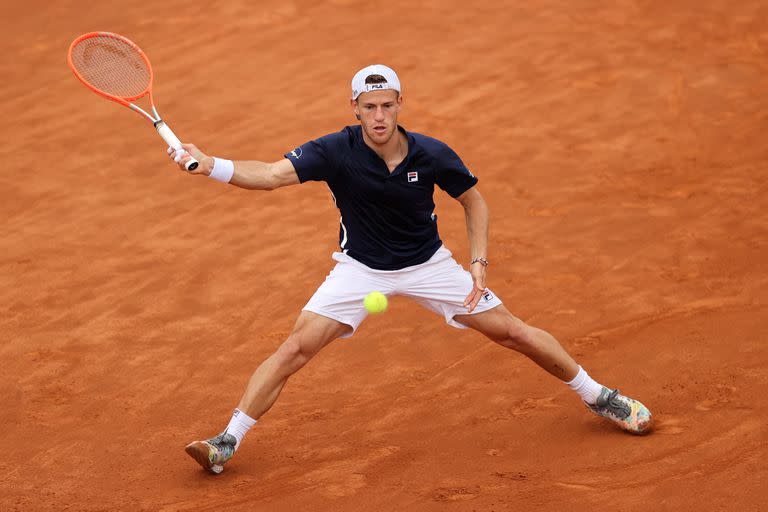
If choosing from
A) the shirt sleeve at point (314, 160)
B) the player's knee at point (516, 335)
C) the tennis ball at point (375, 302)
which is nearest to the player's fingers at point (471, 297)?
the player's knee at point (516, 335)

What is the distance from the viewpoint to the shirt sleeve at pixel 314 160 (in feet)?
18.3

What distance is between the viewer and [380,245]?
578 cm

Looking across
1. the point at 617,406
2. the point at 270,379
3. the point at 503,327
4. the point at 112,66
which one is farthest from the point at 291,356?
the point at 112,66

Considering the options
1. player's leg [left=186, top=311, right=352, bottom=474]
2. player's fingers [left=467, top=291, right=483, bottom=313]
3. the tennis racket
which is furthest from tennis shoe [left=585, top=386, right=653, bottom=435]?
the tennis racket

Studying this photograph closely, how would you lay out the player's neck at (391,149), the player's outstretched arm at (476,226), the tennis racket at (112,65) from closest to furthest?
the player's neck at (391,149) < the player's outstretched arm at (476,226) < the tennis racket at (112,65)

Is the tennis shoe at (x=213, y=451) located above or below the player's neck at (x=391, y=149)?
below

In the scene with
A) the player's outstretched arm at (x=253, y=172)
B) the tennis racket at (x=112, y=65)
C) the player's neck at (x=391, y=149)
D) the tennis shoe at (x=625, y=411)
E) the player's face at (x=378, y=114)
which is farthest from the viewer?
the tennis racket at (x=112, y=65)

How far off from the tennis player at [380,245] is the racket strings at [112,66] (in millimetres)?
1340

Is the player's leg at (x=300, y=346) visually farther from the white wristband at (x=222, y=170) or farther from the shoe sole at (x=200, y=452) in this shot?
the white wristband at (x=222, y=170)

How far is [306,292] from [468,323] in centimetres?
265

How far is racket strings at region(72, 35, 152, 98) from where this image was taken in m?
6.38

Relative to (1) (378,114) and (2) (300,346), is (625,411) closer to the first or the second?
(2) (300,346)

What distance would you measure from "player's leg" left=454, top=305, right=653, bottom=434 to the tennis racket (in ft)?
7.83

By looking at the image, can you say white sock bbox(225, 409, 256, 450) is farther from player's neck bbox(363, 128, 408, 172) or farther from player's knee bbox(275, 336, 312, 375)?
player's neck bbox(363, 128, 408, 172)
